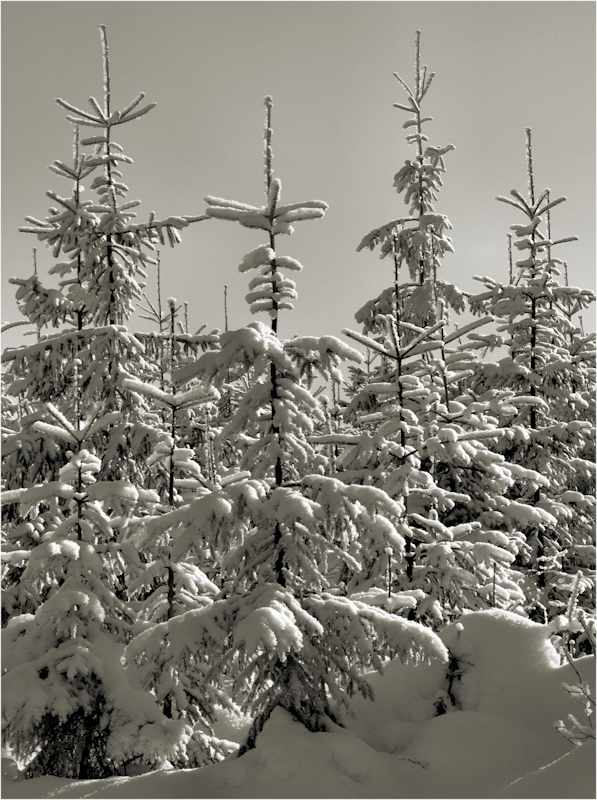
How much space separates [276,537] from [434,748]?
247 cm

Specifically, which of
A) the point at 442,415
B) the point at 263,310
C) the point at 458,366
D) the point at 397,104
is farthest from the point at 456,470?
the point at 397,104

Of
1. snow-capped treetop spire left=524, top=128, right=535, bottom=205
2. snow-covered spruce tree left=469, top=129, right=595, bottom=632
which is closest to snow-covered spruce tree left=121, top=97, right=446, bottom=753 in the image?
snow-covered spruce tree left=469, top=129, right=595, bottom=632

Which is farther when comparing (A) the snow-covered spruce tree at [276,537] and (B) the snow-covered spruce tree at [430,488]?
(B) the snow-covered spruce tree at [430,488]

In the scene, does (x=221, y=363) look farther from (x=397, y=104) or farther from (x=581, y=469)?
(x=397, y=104)

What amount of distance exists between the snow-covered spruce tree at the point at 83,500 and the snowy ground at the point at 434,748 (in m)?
0.65

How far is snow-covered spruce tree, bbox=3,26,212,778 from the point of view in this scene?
6.18m

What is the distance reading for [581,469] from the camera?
12930 millimetres

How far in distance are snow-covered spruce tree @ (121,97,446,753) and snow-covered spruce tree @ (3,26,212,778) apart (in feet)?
3.52

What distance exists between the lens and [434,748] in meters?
5.50

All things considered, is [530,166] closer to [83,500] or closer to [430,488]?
[430,488]

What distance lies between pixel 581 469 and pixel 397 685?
8360 mm

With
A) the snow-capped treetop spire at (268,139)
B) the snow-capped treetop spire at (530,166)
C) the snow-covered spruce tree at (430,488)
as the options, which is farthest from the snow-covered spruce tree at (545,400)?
the snow-capped treetop spire at (268,139)

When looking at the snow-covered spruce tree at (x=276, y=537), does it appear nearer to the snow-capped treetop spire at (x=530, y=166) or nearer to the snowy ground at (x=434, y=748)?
the snowy ground at (x=434, y=748)

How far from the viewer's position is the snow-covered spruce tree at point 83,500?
20.3 ft
